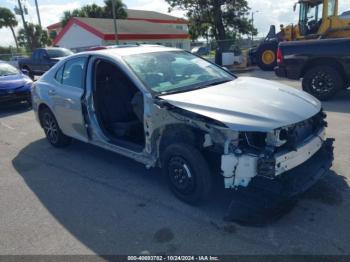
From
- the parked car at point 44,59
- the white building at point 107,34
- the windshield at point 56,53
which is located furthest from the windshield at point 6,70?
the white building at point 107,34

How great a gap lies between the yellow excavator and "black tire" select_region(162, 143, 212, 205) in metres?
11.1

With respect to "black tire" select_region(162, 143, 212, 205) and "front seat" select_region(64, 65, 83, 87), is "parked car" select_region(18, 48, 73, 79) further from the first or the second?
"black tire" select_region(162, 143, 212, 205)

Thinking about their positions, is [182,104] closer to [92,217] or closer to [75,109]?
[92,217]

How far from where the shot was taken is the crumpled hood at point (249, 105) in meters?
3.03

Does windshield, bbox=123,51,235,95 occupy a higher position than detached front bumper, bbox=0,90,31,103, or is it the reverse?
windshield, bbox=123,51,235,95

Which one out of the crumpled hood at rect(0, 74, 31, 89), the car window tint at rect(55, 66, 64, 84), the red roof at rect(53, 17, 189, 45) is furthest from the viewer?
the red roof at rect(53, 17, 189, 45)

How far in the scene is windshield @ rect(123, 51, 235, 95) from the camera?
3912 millimetres

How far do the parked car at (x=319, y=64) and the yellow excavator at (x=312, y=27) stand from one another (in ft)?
16.9

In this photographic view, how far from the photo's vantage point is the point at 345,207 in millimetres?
3383

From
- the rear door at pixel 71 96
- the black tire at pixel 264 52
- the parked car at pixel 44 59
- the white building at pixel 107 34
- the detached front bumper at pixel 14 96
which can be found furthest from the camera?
the white building at pixel 107 34

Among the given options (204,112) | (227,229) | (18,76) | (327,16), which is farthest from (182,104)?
(327,16)

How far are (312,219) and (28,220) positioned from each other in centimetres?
298

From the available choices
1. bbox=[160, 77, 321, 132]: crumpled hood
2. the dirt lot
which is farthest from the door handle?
bbox=[160, 77, 321, 132]: crumpled hood

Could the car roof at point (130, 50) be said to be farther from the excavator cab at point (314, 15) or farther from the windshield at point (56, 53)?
the windshield at point (56, 53)
